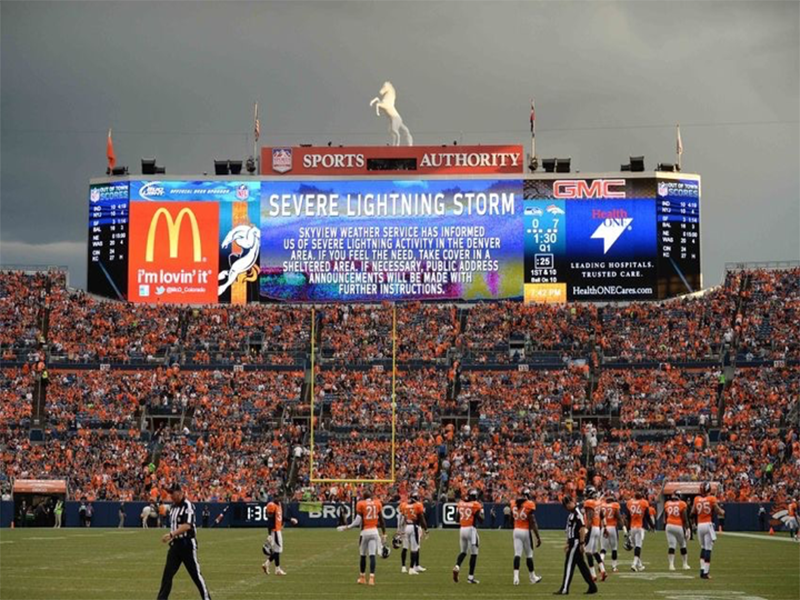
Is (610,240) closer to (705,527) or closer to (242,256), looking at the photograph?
(242,256)

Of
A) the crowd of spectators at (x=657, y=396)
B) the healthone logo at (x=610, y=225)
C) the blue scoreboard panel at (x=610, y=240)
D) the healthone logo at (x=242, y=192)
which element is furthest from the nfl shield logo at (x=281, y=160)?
the crowd of spectators at (x=657, y=396)

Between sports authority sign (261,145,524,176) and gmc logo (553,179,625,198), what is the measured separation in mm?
2560

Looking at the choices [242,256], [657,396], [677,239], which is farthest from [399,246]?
[657,396]

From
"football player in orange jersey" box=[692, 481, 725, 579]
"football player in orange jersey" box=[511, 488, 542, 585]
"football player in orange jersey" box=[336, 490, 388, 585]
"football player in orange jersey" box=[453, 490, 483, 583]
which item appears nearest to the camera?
"football player in orange jersey" box=[511, 488, 542, 585]

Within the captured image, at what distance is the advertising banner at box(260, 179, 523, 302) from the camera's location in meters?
61.6

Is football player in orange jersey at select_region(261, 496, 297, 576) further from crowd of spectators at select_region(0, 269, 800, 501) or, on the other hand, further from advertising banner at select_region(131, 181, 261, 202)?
advertising banner at select_region(131, 181, 261, 202)

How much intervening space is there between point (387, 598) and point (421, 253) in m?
41.8

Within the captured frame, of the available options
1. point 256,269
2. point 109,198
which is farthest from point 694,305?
point 109,198

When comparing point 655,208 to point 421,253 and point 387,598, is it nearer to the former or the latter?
point 421,253

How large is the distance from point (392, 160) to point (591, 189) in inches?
373

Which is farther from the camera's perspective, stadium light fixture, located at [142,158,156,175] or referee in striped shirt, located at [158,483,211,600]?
stadium light fixture, located at [142,158,156,175]

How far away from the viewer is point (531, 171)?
2525 inches

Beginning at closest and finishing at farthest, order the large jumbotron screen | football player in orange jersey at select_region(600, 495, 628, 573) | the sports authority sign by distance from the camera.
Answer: football player in orange jersey at select_region(600, 495, 628, 573) → the large jumbotron screen → the sports authority sign

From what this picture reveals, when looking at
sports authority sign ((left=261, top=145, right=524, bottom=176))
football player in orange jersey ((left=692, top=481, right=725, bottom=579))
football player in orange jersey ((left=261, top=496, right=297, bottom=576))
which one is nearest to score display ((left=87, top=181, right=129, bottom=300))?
sports authority sign ((left=261, top=145, right=524, bottom=176))
